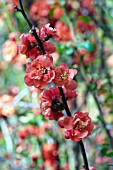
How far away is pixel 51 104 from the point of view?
769mm

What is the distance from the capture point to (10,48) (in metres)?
1.65

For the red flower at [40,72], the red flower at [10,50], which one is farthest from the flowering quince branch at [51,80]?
the red flower at [10,50]

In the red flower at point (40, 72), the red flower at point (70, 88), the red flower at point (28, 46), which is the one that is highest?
the red flower at point (28, 46)

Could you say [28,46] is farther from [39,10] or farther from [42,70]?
[39,10]

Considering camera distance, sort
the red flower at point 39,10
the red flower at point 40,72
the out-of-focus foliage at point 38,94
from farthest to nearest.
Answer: the red flower at point 39,10 < the out-of-focus foliage at point 38,94 < the red flower at point 40,72

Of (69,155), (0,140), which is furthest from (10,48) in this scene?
(0,140)

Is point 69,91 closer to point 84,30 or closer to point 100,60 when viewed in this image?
point 84,30

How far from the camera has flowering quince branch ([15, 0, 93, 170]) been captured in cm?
72

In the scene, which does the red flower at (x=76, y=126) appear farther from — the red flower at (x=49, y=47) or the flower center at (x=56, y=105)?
the red flower at (x=49, y=47)

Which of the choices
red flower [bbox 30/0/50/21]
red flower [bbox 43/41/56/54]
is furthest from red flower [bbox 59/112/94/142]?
red flower [bbox 30/0/50/21]

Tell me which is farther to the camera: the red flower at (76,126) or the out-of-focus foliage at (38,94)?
the out-of-focus foliage at (38,94)

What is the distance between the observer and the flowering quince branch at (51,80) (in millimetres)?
723

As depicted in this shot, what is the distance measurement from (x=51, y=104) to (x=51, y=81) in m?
0.06

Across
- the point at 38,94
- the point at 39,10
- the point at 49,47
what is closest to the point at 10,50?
the point at 38,94
